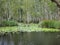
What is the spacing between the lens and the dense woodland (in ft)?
58.9

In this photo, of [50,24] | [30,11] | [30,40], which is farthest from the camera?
[30,11]

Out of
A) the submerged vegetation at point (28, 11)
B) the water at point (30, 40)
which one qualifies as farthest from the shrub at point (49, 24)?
the water at point (30, 40)

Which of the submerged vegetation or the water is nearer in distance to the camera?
the water

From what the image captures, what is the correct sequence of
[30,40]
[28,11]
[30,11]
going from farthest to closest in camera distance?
[28,11] → [30,11] → [30,40]

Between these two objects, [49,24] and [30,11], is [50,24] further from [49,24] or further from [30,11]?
[30,11]

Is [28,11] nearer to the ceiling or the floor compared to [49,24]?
nearer to the ceiling

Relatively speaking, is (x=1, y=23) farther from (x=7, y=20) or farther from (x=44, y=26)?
(x=44, y=26)

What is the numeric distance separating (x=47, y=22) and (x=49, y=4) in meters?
2.71

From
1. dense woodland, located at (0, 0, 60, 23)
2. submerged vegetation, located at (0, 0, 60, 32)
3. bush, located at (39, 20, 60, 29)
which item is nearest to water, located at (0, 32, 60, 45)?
bush, located at (39, 20, 60, 29)

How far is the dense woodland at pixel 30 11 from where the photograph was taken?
17955mm

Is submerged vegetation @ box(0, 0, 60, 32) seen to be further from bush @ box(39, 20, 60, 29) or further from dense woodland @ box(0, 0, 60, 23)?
bush @ box(39, 20, 60, 29)

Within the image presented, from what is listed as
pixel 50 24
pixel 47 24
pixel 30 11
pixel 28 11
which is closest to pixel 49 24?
pixel 50 24

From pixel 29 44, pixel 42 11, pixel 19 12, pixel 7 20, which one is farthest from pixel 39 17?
pixel 29 44

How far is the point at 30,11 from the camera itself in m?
18.4
